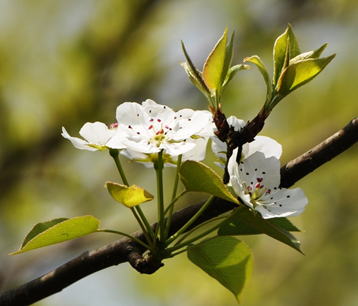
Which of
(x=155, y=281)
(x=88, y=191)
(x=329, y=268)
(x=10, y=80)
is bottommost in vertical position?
(x=329, y=268)

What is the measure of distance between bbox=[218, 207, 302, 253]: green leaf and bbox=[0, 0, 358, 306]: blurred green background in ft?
7.19

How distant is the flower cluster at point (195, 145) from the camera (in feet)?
4.10

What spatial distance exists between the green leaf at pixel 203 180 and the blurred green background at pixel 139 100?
2.26m

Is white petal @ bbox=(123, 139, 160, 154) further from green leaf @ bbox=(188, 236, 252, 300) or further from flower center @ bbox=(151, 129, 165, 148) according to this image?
green leaf @ bbox=(188, 236, 252, 300)

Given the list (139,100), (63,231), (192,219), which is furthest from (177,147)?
(139,100)

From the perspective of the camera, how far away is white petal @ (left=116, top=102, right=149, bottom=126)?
134 centimetres

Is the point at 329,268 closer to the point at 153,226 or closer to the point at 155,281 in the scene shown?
the point at 155,281

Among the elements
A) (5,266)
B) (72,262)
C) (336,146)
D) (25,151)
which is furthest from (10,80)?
(336,146)

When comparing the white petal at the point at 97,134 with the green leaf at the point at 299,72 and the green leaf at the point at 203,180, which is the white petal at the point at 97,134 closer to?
the green leaf at the point at 203,180

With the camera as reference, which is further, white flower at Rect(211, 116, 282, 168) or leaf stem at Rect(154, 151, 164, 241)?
white flower at Rect(211, 116, 282, 168)

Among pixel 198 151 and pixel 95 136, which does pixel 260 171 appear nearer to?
pixel 198 151

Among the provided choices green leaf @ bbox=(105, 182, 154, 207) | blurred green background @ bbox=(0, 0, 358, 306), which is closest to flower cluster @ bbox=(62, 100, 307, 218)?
green leaf @ bbox=(105, 182, 154, 207)

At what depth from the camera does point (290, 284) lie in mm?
4570

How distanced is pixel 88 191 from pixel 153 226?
8.61 feet
